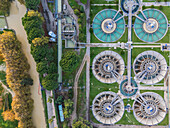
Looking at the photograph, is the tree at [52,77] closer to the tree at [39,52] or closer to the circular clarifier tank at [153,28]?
the tree at [39,52]

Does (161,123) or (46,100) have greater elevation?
(46,100)

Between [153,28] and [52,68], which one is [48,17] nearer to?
[52,68]

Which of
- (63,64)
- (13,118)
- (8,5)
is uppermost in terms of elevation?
(8,5)

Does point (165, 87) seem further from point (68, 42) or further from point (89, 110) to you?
point (68, 42)

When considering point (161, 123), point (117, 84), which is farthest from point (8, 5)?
point (161, 123)

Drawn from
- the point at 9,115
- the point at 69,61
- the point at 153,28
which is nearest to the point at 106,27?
the point at 153,28

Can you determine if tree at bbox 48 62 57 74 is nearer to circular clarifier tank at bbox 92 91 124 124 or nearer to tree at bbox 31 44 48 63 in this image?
tree at bbox 31 44 48 63

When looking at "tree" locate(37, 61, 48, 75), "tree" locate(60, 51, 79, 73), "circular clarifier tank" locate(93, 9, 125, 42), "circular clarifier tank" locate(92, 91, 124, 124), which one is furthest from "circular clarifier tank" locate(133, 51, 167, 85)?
"tree" locate(37, 61, 48, 75)

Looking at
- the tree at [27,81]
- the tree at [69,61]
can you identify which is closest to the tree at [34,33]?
the tree at [69,61]
